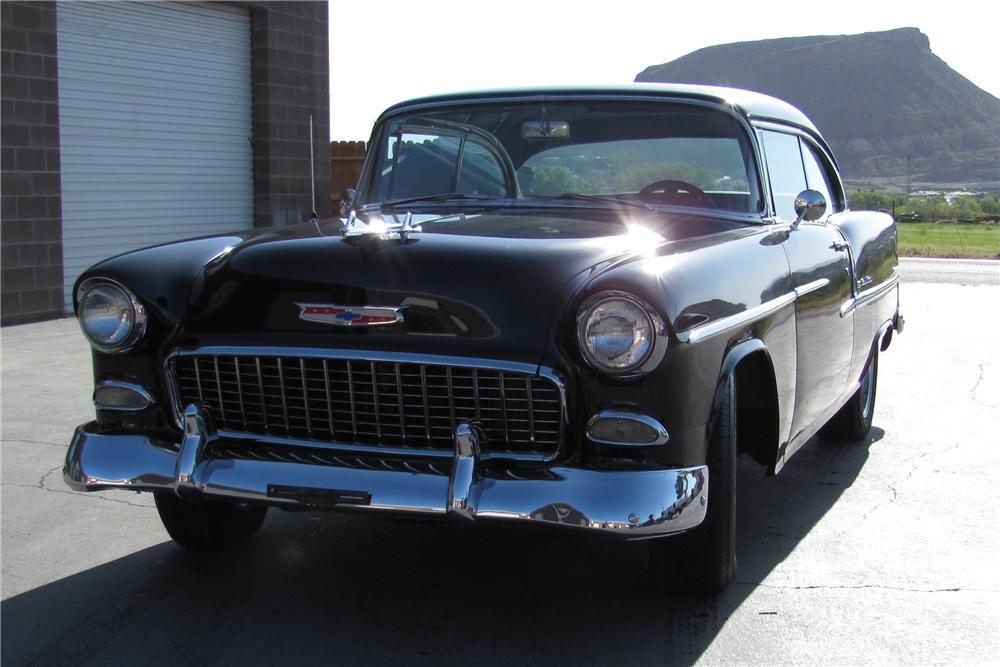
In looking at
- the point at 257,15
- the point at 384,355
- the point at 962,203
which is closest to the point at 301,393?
the point at 384,355

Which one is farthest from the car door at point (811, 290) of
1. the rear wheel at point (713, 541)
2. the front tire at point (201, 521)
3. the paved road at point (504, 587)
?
the front tire at point (201, 521)

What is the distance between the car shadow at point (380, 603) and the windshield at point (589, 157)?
126 cm

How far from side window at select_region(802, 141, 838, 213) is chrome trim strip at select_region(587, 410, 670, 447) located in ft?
7.77

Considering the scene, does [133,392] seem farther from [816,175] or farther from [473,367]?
[816,175]

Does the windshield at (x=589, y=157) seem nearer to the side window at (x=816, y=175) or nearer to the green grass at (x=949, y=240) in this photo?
the side window at (x=816, y=175)

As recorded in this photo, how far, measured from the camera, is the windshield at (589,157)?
401 centimetres

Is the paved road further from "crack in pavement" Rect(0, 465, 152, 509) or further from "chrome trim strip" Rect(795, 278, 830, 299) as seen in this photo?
"chrome trim strip" Rect(795, 278, 830, 299)

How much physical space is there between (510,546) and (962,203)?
41700mm

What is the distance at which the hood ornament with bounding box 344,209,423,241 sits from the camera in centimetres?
312

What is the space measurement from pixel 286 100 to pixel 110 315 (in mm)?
9570

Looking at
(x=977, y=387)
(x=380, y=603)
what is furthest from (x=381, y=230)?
(x=977, y=387)

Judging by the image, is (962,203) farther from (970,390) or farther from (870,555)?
(870,555)

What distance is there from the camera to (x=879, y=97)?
114062 millimetres

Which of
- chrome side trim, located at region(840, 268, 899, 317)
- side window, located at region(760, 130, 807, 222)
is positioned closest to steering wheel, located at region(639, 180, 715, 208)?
side window, located at region(760, 130, 807, 222)
